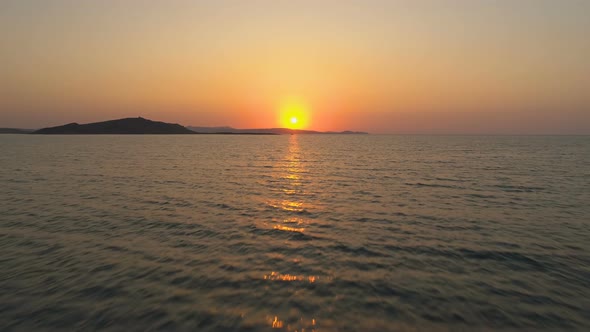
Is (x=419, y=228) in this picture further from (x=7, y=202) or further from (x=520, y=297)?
(x=7, y=202)

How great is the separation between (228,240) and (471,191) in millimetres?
29329

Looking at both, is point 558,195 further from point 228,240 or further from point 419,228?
point 228,240

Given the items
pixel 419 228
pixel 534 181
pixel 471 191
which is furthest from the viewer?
pixel 534 181

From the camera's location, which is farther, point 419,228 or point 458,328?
point 419,228

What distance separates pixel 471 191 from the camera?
35.0 metres

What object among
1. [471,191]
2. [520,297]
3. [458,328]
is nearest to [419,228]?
[520,297]

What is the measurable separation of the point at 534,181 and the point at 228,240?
1713 inches

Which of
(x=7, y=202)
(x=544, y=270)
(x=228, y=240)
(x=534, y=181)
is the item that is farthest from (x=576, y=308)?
(x=7, y=202)

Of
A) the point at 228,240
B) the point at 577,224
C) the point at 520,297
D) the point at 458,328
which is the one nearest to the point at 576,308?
the point at 520,297

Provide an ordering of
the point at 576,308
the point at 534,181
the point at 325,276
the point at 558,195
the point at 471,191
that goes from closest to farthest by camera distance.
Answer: the point at 576,308
the point at 325,276
the point at 558,195
the point at 471,191
the point at 534,181

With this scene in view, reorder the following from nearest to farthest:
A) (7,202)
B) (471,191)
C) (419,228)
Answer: (419,228), (7,202), (471,191)

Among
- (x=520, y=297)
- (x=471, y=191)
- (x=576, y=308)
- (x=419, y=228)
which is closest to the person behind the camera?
(x=576, y=308)

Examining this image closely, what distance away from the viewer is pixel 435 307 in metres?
11.9

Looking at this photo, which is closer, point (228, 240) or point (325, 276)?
point (325, 276)
